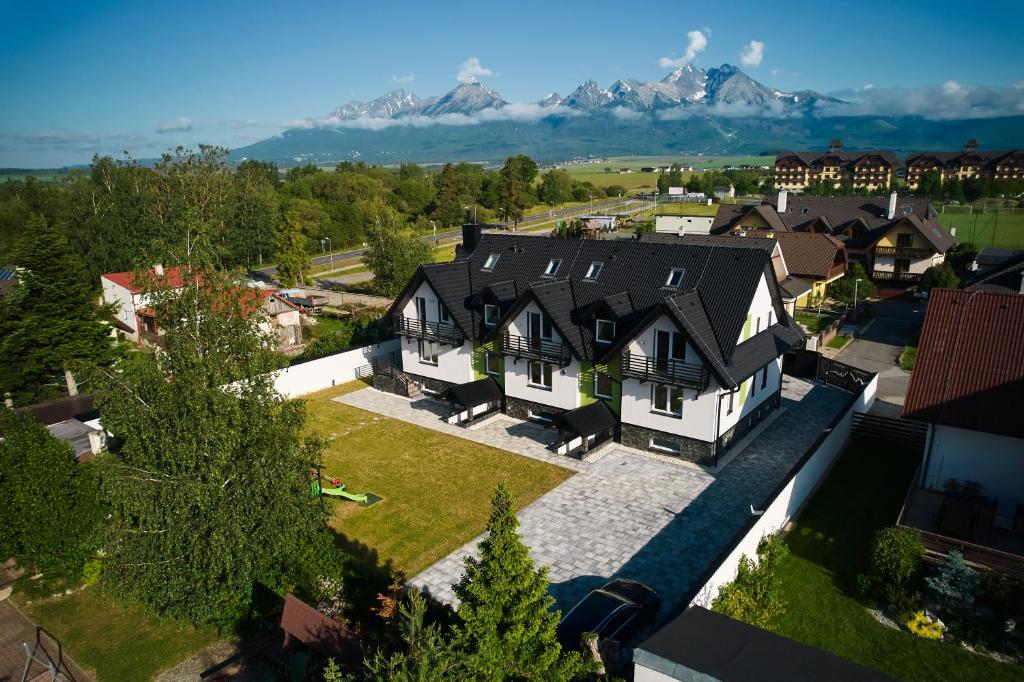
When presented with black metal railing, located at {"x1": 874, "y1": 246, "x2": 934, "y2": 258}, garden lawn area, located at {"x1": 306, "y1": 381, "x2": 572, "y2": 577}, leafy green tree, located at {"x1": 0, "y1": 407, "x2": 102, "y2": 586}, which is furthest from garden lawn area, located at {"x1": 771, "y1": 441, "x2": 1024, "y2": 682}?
black metal railing, located at {"x1": 874, "y1": 246, "x2": 934, "y2": 258}

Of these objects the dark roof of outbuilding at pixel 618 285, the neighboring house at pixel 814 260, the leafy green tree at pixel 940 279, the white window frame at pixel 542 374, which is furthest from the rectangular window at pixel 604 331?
the leafy green tree at pixel 940 279

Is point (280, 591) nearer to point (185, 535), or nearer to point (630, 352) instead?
point (185, 535)

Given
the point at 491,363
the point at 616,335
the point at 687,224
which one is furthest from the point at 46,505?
the point at 687,224

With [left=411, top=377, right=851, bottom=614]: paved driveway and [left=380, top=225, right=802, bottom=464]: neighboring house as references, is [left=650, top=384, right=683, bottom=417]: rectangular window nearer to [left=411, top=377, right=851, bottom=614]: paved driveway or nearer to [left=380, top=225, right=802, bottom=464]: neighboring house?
[left=380, top=225, right=802, bottom=464]: neighboring house

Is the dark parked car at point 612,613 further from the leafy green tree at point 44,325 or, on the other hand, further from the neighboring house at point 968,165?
the neighboring house at point 968,165

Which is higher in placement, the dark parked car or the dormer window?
the dormer window

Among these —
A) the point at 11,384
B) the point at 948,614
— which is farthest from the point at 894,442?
the point at 11,384

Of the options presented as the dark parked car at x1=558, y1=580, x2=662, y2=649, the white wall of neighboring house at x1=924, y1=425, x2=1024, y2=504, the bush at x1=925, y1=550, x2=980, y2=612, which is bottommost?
the dark parked car at x1=558, y1=580, x2=662, y2=649
